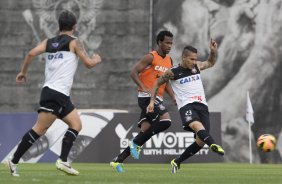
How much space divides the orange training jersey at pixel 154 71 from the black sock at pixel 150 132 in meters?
0.57

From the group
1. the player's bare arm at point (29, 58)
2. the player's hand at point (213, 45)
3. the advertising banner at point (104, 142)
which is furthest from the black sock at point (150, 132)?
the advertising banner at point (104, 142)

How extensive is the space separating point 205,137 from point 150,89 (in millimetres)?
2130

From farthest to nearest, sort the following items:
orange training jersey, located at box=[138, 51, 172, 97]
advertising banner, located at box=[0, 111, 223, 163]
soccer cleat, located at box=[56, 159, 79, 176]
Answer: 1. advertising banner, located at box=[0, 111, 223, 163]
2. orange training jersey, located at box=[138, 51, 172, 97]
3. soccer cleat, located at box=[56, 159, 79, 176]

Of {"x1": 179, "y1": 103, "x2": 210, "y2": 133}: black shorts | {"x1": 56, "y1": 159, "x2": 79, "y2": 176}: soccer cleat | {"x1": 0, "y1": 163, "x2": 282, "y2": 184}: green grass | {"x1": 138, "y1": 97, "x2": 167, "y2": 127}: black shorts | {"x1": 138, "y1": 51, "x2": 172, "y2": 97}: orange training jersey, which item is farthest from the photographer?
{"x1": 138, "y1": 51, "x2": 172, "y2": 97}: orange training jersey

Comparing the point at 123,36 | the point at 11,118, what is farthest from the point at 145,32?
the point at 11,118

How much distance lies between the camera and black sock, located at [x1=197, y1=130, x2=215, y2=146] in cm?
1212

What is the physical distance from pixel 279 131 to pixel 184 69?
1787cm

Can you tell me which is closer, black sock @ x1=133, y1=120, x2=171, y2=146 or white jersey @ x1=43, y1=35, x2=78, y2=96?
white jersey @ x1=43, y1=35, x2=78, y2=96

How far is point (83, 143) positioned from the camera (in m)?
21.7

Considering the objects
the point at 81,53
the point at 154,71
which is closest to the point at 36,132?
the point at 81,53

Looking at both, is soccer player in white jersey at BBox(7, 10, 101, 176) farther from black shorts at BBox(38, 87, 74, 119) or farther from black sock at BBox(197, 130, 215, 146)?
black sock at BBox(197, 130, 215, 146)

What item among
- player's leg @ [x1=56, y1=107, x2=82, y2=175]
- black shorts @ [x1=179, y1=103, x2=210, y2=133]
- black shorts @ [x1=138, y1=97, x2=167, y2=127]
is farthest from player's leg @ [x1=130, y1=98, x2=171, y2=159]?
player's leg @ [x1=56, y1=107, x2=82, y2=175]

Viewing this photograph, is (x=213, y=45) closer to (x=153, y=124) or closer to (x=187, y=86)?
(x=187, y=86)

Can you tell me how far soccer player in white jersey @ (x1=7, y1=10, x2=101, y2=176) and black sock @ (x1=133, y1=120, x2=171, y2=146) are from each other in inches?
106
